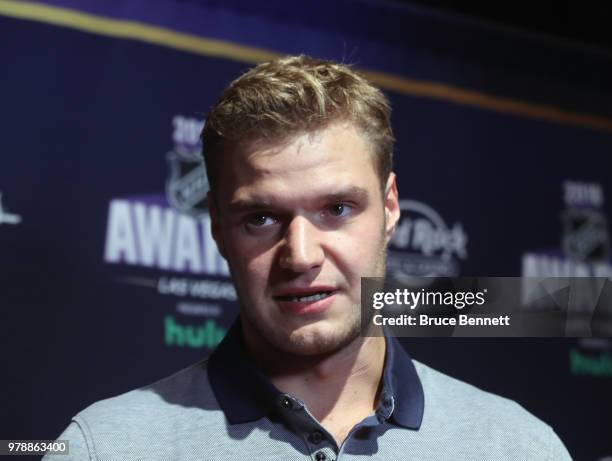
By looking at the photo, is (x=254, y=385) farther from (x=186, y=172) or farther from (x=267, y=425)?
(x=186, y=172)

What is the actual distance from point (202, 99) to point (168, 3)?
25 centimetres

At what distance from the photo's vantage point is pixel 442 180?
240cm

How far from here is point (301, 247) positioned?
3.96ft

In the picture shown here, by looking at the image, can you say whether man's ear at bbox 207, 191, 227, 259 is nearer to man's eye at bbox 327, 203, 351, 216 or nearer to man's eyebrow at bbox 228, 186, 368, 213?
man's eyebrow at bbox 228, 186, 368, 213

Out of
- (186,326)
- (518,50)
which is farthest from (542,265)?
(186,326)

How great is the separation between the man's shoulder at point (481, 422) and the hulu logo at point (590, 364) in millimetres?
1158

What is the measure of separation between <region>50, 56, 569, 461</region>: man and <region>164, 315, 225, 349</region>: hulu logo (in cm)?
68

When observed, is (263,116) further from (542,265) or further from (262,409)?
(542,265)

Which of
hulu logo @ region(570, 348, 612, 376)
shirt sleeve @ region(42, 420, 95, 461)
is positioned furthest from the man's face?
hulu logo @ region(570, 348, 612, 376)

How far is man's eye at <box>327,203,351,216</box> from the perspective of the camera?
1.26 metres

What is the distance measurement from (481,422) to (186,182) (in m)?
1.01

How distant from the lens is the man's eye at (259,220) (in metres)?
1.25

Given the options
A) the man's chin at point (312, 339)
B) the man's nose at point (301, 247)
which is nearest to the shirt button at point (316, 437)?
the man's chin at point (312, 339)

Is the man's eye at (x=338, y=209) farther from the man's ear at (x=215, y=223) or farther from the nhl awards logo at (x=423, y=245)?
the nhl awards logo at (x=423, y=245)
